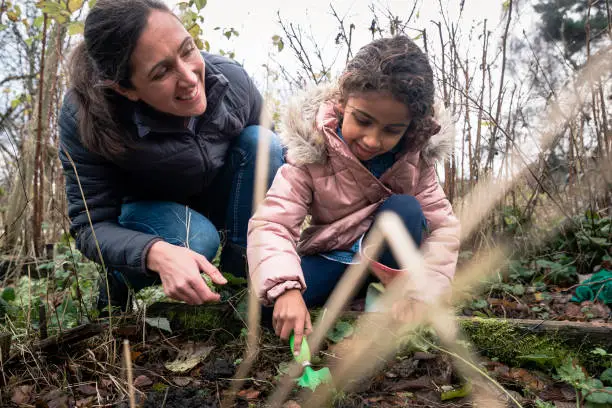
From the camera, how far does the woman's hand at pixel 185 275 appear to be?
163 cm

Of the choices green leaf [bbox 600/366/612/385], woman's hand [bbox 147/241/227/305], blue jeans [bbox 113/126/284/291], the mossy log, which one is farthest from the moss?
blue jeans [bbox 113/126/284/291]

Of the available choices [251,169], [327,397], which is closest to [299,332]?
[327,397]

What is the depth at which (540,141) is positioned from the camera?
107 inches

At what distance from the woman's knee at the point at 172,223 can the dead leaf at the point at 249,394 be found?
80 centimetres

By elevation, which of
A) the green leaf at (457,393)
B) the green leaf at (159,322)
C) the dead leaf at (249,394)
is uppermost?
the green leaf at (159,322)

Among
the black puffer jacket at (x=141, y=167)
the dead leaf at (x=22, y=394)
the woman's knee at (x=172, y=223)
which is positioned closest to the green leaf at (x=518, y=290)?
the woman's knee at (x=172, y=223)

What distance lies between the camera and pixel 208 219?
8.00 feet

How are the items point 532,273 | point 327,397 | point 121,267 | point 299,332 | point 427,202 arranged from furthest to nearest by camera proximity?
point 532,273 → point 427,202 → point 121,267 → point 299,332 → point 327,397

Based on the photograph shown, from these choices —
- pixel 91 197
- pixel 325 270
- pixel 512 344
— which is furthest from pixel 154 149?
pixel 512 344

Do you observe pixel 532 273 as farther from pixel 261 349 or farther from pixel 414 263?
pixel 261 349

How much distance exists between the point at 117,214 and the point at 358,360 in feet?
4.15

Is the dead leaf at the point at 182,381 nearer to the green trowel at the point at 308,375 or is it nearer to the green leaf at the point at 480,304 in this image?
the green trowel at the point at 308,375

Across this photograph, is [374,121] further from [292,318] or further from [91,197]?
[91,197]

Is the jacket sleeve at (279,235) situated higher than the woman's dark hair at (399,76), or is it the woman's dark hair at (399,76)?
the woman's dark hair at (399,76)
